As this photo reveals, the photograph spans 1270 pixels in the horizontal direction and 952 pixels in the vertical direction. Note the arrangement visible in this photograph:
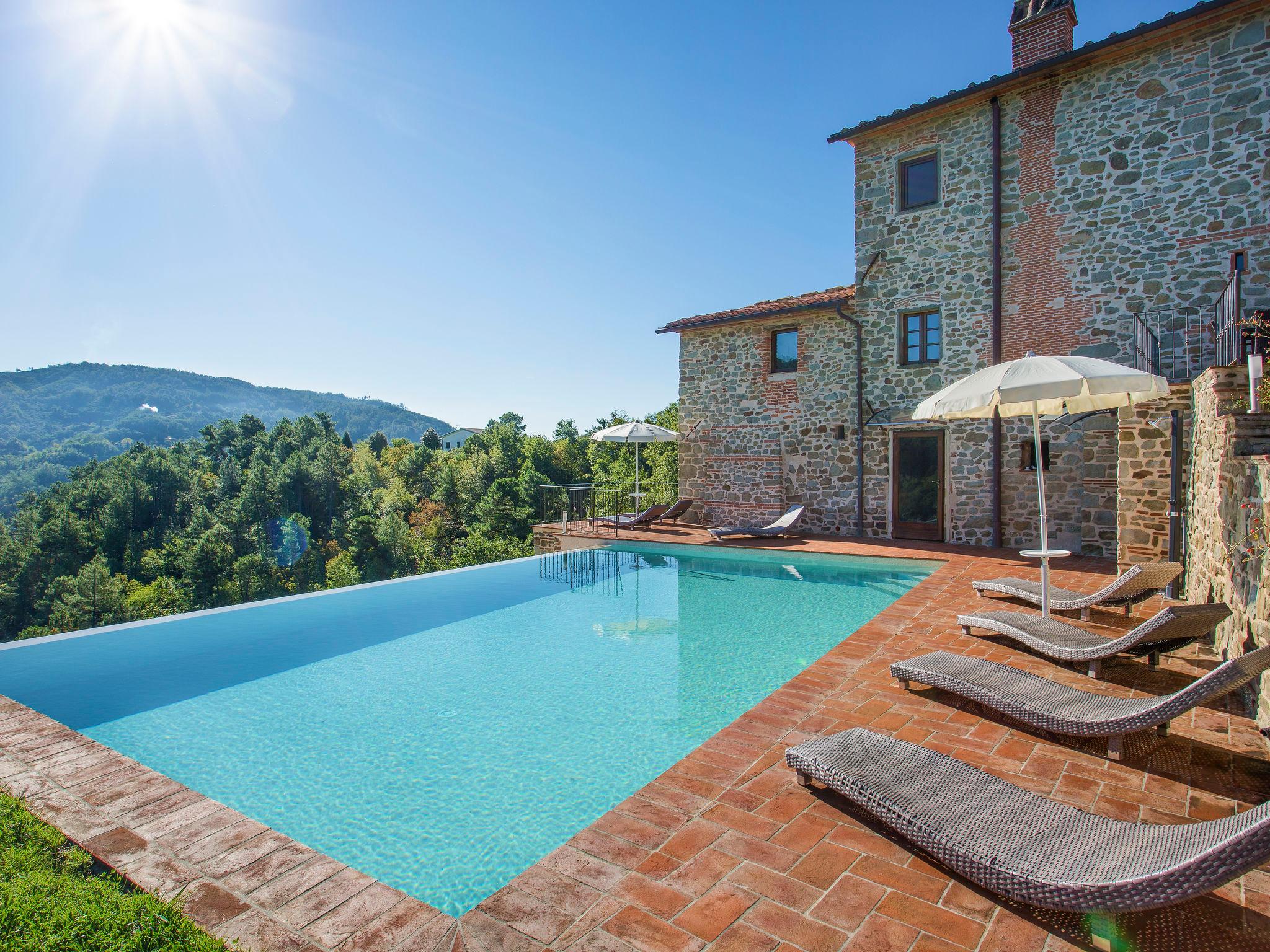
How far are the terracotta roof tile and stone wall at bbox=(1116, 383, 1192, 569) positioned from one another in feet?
20.2

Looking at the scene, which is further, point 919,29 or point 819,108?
point 819,108

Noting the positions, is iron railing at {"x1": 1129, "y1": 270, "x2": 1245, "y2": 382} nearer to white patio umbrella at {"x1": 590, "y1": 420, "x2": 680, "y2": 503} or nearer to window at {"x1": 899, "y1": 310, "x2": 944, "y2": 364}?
window at {"x1": 899, "y1": 310, "x2": 944, "y2": 364}

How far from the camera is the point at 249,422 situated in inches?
3258

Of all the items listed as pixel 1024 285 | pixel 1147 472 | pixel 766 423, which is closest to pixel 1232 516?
pixel 1147 472

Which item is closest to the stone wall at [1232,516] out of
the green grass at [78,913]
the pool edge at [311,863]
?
the pool edge at [311,863]

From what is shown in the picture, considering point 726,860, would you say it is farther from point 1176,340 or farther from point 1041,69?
point 1041,69

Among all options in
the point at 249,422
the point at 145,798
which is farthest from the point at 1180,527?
the point at 249,422

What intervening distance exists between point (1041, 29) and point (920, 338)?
198 inches

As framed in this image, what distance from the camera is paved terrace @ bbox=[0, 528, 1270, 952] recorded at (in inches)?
75.1

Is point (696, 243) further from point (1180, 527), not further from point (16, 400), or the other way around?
point (16, 400)

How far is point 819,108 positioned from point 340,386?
173402 millimetres

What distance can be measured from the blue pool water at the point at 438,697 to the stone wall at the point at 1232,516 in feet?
9.00

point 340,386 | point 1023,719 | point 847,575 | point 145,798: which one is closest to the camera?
point 145,798

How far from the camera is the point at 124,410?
461 feet
